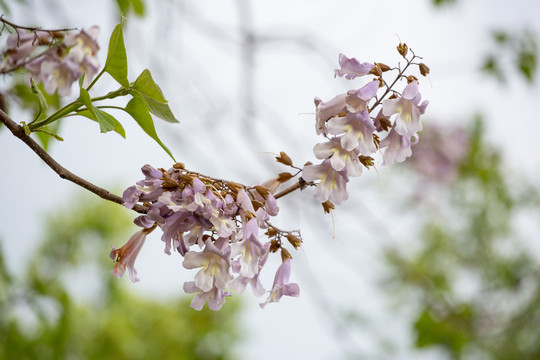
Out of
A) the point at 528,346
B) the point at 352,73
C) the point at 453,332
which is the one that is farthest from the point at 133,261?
the point at 528,346

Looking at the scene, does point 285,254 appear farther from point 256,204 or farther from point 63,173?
point 63,173

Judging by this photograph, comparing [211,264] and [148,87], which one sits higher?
[148,87]

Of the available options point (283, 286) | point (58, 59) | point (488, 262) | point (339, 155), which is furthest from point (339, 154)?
point (488, 262)

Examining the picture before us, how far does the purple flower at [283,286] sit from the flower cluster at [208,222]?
0.02 metres

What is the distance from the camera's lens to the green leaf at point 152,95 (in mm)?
384

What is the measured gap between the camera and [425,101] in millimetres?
374

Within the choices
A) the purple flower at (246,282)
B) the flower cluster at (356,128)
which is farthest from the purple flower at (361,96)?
the purple flower at (246,282)

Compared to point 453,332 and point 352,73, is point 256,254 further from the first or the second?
point 453,332

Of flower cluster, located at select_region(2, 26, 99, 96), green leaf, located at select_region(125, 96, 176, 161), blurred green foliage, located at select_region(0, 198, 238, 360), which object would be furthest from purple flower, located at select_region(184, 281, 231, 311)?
blurred green foliage, located at select_region(0, 198, 238, 360)

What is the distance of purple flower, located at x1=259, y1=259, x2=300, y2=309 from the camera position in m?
0.39

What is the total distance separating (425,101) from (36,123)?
0.82 ft

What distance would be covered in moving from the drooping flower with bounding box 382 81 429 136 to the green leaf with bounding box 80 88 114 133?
177mm

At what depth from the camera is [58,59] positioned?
0.59m

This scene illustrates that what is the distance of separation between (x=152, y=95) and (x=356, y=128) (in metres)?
0.14
